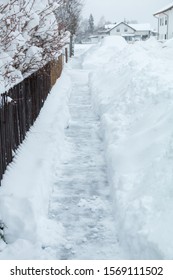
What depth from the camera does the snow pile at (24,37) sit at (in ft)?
16.0

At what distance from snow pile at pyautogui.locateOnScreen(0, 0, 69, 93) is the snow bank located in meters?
1.46

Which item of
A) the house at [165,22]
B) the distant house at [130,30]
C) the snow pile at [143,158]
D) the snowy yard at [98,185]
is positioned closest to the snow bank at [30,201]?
the snowy yard at [98,185]

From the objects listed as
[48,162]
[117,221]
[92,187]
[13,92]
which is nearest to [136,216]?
[117,221]

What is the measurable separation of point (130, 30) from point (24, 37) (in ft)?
269

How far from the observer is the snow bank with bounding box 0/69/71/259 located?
4684 mm

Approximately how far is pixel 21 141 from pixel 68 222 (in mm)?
2552

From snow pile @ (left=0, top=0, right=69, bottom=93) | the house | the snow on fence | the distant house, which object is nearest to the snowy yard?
the snow on fence

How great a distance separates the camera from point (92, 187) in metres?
6.59

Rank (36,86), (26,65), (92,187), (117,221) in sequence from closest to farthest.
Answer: (117,221) → (92,187) → (26,65) → (36,86)

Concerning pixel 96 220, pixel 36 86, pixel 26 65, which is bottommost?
pixel 96 220

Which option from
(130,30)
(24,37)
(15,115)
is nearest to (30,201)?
(15,115)

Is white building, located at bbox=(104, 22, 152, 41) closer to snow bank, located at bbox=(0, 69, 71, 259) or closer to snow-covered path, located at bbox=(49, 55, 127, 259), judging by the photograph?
snow-covered path, located at bbox=(49, 55, 127, 259)

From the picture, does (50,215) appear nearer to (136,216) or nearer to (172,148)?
(136,216)

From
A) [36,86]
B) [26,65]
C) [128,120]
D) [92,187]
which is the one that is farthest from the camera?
[36,86]
